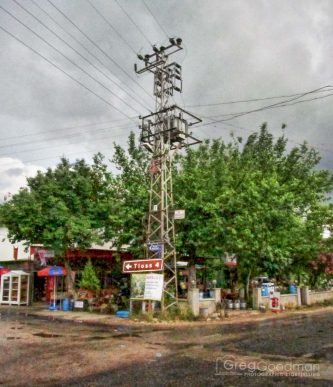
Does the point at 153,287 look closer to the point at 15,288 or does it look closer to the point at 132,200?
the point at 132,200

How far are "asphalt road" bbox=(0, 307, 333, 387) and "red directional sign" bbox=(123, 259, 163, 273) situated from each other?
3729mm

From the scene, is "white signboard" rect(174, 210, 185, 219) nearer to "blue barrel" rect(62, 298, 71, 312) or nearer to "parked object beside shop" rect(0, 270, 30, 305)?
"blue barrel" rect(62, 298, 71, 312)

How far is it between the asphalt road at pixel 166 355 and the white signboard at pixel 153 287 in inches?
111

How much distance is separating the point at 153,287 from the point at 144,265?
1288mm

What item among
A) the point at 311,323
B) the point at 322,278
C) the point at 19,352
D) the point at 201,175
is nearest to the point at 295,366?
the point at 19,352

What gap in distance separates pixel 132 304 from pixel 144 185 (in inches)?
372

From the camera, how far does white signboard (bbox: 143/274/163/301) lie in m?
21.1

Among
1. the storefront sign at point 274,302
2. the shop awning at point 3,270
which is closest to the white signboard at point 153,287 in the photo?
the storefront sign at point 274,302

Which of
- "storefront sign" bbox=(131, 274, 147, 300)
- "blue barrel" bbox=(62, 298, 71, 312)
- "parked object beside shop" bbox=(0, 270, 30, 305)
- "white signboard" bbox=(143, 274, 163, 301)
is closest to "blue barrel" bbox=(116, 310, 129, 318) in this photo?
"storefront sign" bbox=(131, 274, 147, 300)

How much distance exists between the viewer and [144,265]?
71.8ft

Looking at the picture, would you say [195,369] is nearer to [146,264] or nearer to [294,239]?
[146,264]

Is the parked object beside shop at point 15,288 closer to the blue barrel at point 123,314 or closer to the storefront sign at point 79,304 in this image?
the storefront sign at point 79,304

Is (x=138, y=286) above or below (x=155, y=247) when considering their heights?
below

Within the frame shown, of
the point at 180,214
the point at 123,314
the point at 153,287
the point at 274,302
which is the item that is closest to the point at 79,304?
the point at 123,314
